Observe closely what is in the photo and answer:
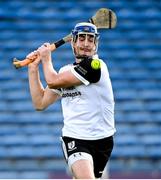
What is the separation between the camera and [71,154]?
17.0 feet

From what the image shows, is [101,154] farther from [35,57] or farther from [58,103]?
[58,103]

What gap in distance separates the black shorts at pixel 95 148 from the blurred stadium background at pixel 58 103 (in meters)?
2.78

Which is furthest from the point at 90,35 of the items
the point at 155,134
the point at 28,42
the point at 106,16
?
the point at 28,42

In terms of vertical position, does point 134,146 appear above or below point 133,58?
below

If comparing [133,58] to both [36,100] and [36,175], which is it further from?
[36,100]

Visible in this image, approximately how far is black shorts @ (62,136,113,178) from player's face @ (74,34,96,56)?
56 cm

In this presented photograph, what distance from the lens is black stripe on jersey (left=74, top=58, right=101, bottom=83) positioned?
5188mm

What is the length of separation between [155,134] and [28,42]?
189 centimetres

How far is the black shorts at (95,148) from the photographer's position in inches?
204

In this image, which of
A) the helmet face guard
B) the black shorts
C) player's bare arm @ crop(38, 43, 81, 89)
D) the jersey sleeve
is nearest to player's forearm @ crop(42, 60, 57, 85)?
player's bare arm @ crop(38, 43, 81, 89)

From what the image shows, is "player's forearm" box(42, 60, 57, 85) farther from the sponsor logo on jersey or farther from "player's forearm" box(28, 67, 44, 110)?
→ the sponsor logo on jersey

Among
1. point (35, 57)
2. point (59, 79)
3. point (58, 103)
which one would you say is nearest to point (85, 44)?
point (59, 79)

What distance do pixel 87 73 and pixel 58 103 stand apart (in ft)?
12.9

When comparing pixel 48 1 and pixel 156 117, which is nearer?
pixel 156 117
